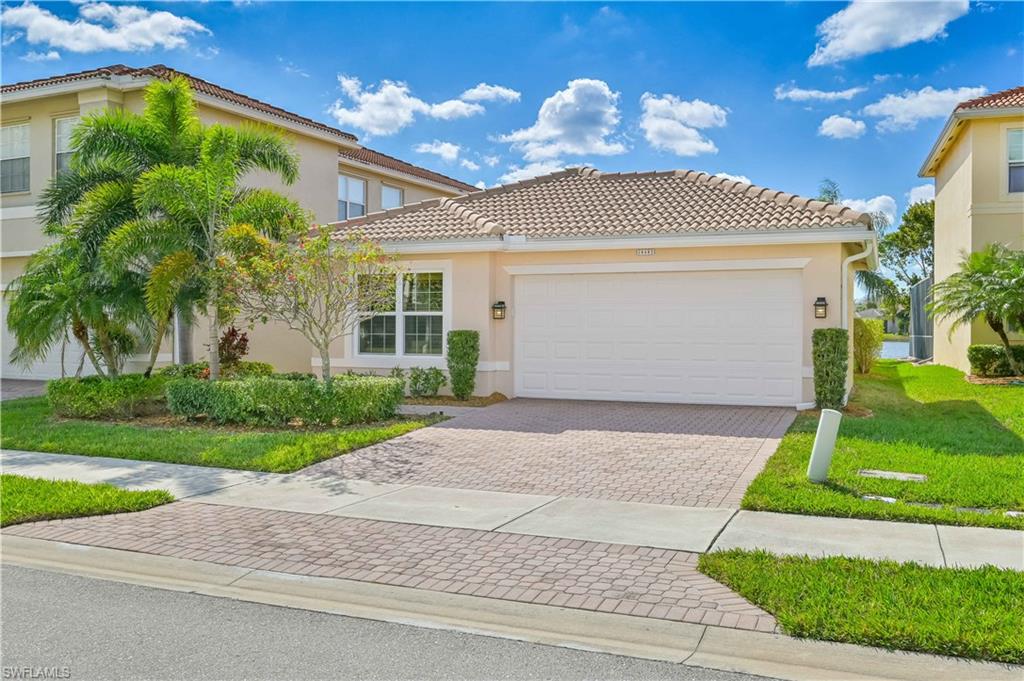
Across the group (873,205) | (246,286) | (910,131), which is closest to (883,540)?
(246,286)

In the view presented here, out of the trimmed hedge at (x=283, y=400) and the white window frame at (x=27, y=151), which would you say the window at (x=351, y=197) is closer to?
the white window frame at (x=27, y=151)

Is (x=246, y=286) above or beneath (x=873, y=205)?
beneath

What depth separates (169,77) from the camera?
17.5 meters

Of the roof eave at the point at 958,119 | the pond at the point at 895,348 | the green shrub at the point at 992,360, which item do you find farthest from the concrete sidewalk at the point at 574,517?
the pond at the point at 895,348

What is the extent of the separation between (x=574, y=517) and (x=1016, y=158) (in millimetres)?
19021

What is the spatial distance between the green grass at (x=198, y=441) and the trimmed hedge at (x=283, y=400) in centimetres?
32

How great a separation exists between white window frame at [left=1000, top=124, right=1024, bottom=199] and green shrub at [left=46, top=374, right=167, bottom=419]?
66.7ft

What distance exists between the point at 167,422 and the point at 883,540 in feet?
35.1

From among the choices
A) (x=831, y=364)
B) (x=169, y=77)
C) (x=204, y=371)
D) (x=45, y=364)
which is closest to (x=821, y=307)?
(x=831, y=364)

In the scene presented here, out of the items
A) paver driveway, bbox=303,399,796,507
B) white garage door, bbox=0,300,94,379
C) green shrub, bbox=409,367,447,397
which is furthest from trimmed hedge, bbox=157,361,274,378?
white garage door, bbox=0,300,94,379

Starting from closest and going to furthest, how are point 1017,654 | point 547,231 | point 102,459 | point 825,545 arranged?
1. point 1017,654
2. point 825,545
3. point 102,459
4. point 547,231

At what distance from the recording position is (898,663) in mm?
4184

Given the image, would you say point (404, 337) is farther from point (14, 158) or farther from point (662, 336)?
point (14, 158)

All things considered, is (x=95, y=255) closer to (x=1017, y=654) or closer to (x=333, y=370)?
(x=333, y=370)
